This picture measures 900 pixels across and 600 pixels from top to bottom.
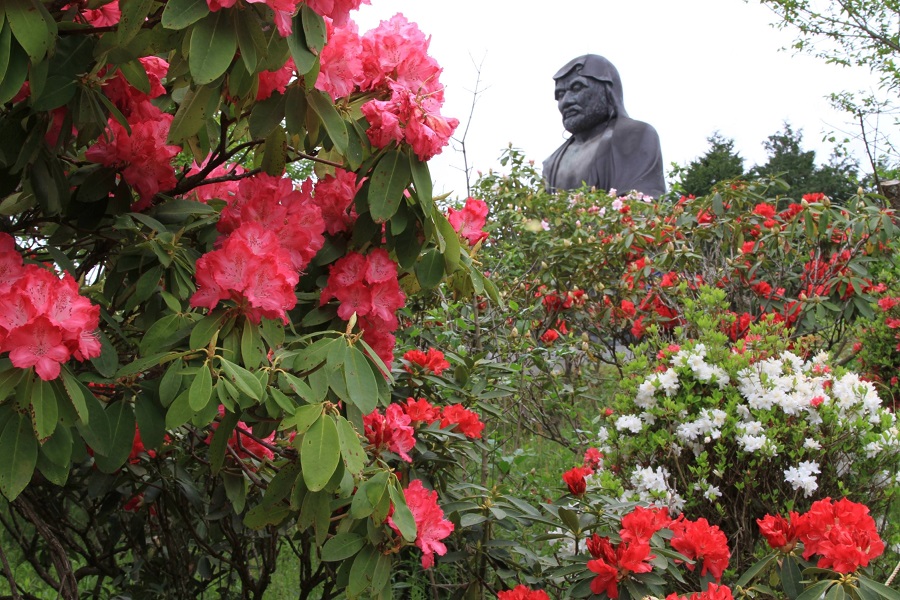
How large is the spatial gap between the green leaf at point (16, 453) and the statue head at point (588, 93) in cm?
1060

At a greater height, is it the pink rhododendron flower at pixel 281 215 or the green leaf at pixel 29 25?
the green leaf at pixel 29 25

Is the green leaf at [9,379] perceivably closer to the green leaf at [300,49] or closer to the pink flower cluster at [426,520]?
the green leaf at [300,49]

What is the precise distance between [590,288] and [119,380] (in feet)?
13.4

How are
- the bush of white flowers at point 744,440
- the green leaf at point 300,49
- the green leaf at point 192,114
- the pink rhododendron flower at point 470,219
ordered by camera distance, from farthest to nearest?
the bush of white flowers at point 744,440, the pink rhododendron flower at point 470,219, the green leaf at point 192,114, the green leaf at point 300,49

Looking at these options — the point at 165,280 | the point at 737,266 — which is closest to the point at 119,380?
the point at 165,280

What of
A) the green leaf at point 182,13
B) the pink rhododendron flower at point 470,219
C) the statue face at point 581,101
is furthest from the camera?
the statue face at point 581,101

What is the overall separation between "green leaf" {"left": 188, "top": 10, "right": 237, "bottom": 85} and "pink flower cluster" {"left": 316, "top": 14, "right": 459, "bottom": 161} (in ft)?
0.95

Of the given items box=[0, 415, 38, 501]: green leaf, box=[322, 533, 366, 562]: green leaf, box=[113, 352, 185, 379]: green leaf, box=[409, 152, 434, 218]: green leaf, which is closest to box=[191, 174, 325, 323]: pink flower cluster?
box=[113, 352, 185, 379]: green leaf

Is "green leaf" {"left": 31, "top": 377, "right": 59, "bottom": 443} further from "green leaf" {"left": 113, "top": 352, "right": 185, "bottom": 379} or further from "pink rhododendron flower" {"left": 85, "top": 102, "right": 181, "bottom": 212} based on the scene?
"pink rhododendron flower" {"left": 85, "top": 102, "right": 181, "bottom": 212}

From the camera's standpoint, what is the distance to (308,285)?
1.76m

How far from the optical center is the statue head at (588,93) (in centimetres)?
1117

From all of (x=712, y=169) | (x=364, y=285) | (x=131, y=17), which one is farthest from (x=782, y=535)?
(x=712, y=169)

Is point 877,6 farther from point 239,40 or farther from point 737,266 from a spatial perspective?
point 239,40

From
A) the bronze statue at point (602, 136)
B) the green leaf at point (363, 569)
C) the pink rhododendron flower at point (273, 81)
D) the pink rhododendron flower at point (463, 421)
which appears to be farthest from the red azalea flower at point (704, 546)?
the bronze statue at point (602, 136)
